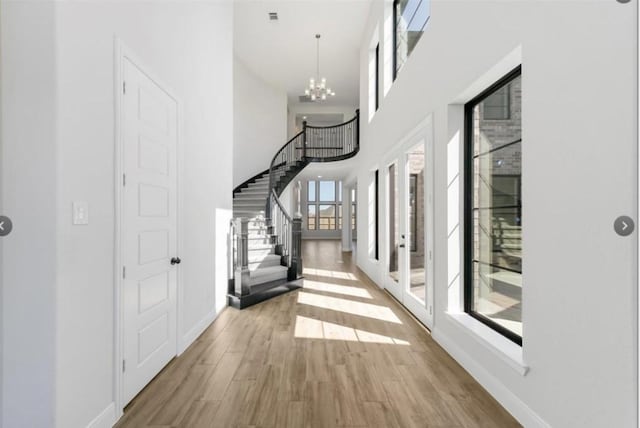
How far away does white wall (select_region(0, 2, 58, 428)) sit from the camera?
144 centimetres

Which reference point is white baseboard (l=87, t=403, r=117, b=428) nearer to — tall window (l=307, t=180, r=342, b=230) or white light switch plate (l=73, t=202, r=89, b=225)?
white light switch plate (l=73, t=202, r=89, b=225)

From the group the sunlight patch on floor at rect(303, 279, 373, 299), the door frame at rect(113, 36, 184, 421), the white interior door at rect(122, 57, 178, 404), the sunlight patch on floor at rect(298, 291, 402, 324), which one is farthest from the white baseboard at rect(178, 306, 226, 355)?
the sunlight patch on floor at rect(303, 279, 373, 299)

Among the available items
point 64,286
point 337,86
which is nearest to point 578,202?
point 64,286

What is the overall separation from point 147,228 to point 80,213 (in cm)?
70

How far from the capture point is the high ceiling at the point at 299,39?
6348 millimetres

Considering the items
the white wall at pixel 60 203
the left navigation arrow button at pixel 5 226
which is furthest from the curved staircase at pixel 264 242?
the left navigation arrow button at pixel 5 226

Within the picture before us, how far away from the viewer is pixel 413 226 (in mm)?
4285

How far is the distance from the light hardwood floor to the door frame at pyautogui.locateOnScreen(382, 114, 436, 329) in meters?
0.54

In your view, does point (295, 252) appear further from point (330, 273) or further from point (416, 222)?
point (416, 222)

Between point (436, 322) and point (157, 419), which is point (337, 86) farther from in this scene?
point (157, 419)

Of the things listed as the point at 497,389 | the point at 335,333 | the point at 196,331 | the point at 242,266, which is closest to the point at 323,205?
the point at 242,266

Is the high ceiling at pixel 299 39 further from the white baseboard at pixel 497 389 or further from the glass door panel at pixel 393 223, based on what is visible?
the white baseboard at pixel 497 389

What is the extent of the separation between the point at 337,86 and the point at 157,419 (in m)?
10.3

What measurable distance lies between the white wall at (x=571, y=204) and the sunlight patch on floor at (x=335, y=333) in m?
0.91
